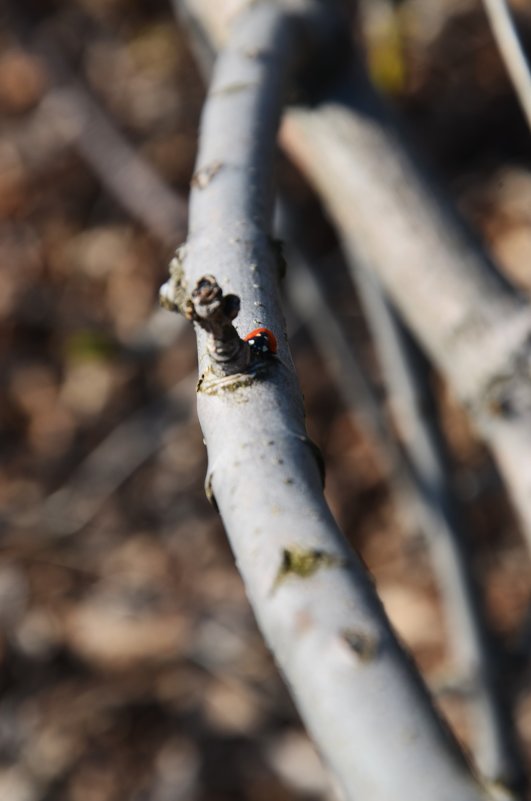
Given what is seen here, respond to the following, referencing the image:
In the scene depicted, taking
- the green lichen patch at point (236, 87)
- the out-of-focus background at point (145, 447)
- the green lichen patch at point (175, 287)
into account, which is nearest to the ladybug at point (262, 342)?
the green lichen patch at point (175, 287)

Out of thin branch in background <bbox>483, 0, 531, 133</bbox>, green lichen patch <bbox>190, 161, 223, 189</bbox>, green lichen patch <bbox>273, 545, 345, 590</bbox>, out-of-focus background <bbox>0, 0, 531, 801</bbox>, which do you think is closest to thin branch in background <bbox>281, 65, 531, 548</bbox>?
thin branch in background <bbox>483, 0, 531, 133</bbox>

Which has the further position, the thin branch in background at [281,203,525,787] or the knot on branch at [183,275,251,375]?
the thin branch in background at [281,203,525,787]

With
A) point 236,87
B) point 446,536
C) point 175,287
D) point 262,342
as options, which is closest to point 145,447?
point 446,536

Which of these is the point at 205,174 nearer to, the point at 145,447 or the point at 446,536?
the point at 446,536

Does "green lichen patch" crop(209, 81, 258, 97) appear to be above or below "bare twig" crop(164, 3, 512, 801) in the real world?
above

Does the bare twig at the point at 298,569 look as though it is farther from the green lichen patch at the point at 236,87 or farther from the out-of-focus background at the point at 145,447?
the out-of-focus background at the point at 145,447

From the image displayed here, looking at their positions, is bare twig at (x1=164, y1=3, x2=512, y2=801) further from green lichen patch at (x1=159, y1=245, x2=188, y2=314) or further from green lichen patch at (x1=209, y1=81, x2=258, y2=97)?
green lichen patch at (x1=209, y1=81, x2=258, y2=97)

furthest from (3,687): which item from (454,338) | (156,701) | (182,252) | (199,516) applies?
(182,252)
